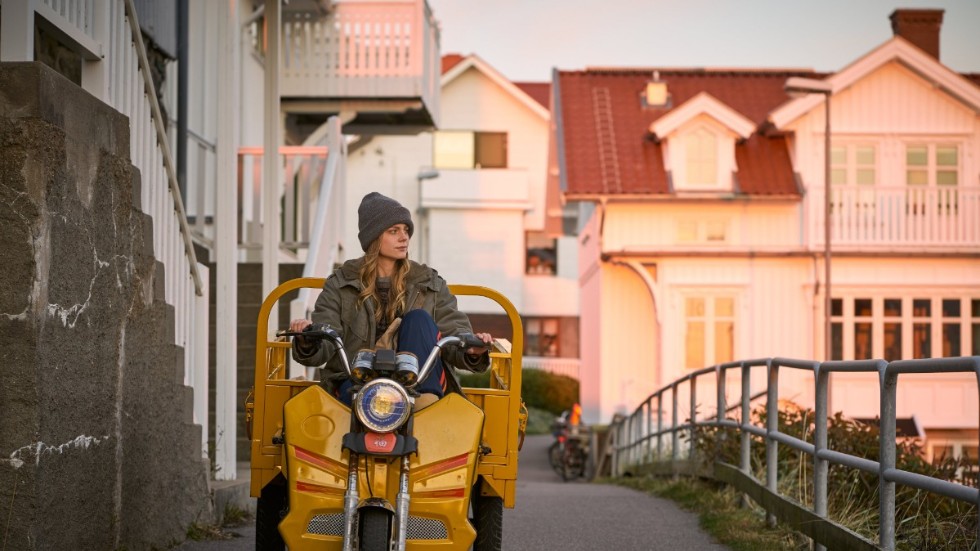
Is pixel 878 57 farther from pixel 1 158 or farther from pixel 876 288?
pixel 1 158

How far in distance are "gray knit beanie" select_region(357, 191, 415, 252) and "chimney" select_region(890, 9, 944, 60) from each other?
101 feet

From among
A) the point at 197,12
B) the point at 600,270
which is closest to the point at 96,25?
the point at 197,12

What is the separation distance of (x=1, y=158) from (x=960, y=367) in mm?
3761

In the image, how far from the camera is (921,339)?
30.6 m

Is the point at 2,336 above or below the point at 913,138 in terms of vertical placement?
below

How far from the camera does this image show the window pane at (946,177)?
3119cm

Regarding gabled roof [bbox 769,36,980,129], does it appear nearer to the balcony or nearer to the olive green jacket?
the balcony

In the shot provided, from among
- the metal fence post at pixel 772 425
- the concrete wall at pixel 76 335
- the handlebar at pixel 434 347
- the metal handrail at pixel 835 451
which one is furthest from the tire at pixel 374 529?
the metal fence post at pixel 772 425

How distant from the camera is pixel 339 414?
535 cm

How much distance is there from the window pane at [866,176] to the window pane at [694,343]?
486 centimetres

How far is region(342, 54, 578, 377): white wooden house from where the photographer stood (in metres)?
42.3

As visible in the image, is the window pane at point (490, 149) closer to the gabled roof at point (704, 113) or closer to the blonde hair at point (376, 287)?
the gabled roof at point (704, 113)

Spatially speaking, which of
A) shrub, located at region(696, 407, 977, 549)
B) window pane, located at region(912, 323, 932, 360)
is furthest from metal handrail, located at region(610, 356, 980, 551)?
window pane, located at region(912, 323, 932, 360)

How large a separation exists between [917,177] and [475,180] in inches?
593
